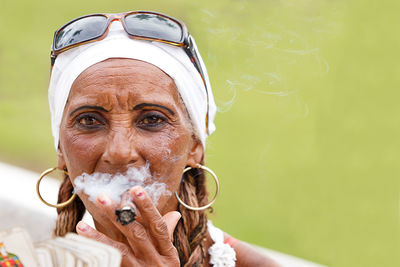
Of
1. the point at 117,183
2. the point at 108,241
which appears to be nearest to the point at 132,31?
the point at 117,183

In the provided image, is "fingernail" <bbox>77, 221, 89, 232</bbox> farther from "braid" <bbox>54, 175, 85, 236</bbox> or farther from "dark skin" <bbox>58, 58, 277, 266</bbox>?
"braid" <bbox>54, 175, 85, 236</bbox>

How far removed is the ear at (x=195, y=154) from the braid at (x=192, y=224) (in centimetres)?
19

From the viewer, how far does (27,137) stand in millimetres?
6922

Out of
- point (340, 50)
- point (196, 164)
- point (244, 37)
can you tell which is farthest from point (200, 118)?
point (340, 50)

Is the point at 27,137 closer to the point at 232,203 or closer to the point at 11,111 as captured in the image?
the point at 11,111

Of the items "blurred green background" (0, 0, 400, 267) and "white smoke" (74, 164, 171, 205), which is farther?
"blurred green background" (0, 0, 400, 267)

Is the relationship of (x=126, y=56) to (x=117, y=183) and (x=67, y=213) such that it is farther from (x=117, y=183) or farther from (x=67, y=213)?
(x=67, y=213)

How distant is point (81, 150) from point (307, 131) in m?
4.08

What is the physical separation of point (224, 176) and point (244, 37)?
3.09m

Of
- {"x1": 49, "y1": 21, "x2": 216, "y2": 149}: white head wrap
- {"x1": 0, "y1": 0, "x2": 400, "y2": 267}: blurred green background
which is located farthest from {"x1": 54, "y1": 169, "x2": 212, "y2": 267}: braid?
{"x1": 0, "y1": 0, "x2": 400, "y2": 267}: blurred green background

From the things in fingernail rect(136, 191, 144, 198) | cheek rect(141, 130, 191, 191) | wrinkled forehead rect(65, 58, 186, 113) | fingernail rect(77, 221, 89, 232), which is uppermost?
wrinkled forehead rect(65, 58, 186, 113)

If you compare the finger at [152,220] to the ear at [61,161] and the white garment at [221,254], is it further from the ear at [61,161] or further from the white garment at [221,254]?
the white garment at [221,254]

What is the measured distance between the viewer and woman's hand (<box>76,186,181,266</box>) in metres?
1.69

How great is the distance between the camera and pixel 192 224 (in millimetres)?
2523
